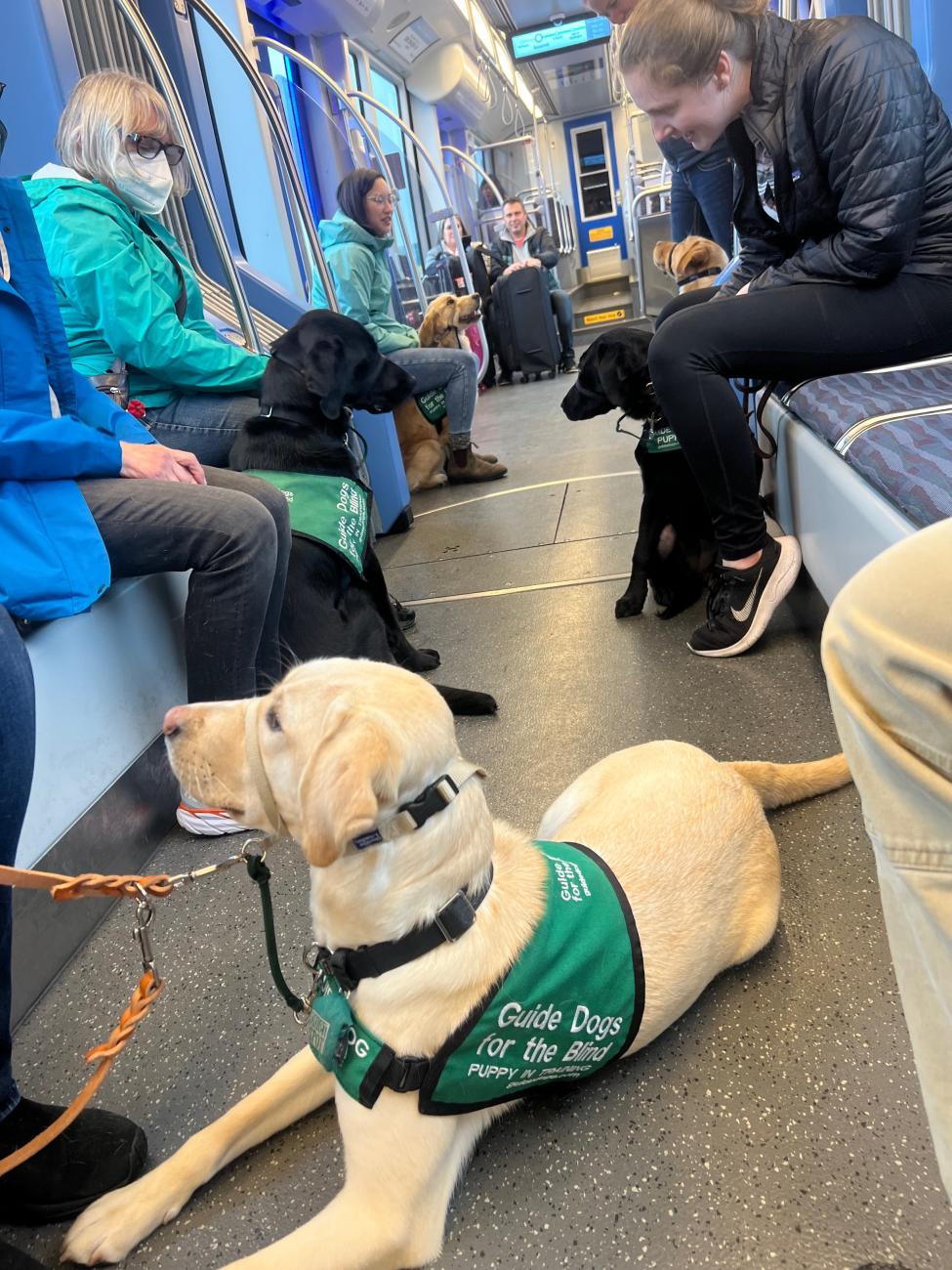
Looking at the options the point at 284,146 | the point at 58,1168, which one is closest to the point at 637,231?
the point at 284,146

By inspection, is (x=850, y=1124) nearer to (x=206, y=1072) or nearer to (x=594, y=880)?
(x=594, y=880)

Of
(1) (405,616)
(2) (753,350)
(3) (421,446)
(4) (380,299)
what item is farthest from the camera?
(3) (421,446)

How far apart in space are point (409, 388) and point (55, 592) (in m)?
1.93

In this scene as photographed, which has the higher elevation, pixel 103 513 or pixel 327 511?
pixel 103 513

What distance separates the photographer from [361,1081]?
0.92 m

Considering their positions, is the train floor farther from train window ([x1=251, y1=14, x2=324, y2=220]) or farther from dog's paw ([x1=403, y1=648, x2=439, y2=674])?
train window ([x1=251, y1=14, x2=324, y2=220])

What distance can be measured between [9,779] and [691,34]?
2168mm

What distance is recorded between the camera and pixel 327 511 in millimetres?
→ 2463

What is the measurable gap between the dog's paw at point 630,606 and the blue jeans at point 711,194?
7.15 ft

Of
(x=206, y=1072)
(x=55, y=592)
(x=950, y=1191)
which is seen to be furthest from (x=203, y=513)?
(x=950, y=1191)

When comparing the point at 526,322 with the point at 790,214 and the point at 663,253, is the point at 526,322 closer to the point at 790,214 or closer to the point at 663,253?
the point at 663,253

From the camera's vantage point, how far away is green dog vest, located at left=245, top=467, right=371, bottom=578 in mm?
2406

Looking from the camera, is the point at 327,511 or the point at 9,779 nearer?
the point at 9,779

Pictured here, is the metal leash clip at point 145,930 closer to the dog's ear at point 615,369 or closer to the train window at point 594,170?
the dog's ear at point 615,369
